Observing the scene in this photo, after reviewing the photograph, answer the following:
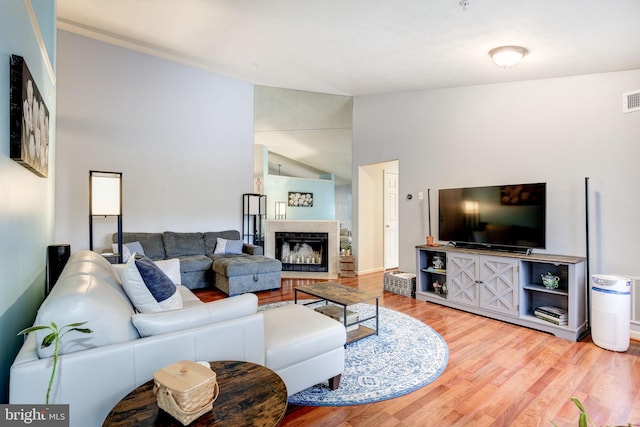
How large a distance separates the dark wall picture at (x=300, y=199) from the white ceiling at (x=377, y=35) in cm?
524

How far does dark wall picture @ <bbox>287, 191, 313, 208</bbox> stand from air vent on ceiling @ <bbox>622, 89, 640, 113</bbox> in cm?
796

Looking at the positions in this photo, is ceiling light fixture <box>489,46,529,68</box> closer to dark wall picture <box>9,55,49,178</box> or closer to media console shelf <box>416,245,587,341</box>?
media console shelf <box>416,245,587,341</box>

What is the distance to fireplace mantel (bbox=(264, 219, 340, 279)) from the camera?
6.03 m

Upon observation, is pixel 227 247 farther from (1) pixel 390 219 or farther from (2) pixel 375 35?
(2) pixel 375 35

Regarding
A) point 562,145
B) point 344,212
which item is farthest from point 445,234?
point 344,212

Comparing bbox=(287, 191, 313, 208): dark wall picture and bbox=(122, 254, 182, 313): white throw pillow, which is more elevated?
bbox=(287, 191, 313, 208): dark wall picture

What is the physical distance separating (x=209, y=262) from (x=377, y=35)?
3.81 meters

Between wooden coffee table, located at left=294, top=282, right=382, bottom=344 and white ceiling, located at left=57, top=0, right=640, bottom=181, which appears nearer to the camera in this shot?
white ceiling, located at left=57, top=0, right=640, bottom=181

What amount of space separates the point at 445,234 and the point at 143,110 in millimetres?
5053

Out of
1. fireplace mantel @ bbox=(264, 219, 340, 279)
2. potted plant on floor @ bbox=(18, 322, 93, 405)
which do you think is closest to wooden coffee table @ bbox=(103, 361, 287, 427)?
potted plant on floor @ bbox=(18, 322, 93, 405)

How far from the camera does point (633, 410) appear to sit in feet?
6.50

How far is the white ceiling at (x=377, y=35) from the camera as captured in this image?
261 cm

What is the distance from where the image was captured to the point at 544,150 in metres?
3.62

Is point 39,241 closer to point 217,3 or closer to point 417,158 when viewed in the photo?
point 217,3
